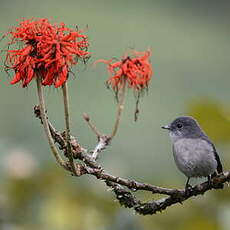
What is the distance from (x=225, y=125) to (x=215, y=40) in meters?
12.7

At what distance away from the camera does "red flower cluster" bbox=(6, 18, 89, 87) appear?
3.12 metres

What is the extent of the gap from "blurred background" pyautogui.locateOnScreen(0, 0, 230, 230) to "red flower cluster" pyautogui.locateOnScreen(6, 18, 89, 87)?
0.39 ft

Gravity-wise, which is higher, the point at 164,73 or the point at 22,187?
the point at 22,187

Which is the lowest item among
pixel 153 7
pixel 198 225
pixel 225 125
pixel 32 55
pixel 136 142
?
pixel 153 7

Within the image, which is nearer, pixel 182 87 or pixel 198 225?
pixel 198 225

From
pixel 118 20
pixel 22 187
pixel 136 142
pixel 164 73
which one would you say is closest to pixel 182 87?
pixel 164 73

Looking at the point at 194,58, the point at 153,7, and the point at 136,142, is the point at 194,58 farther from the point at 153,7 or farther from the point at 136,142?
the point at 136,142

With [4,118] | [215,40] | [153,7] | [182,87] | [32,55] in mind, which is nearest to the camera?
[32,55]

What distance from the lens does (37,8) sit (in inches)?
678

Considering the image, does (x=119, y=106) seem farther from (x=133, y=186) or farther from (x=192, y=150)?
(x=192, y=150)

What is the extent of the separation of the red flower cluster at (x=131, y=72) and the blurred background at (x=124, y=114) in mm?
94

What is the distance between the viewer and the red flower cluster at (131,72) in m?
3.20

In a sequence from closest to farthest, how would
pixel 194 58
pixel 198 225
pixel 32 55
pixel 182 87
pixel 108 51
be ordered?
pixel 32 55 < pixel 198 225 < pixel 182 87 < pixel 108 51 < pixel 194 58

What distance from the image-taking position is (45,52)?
3119 millimetres
